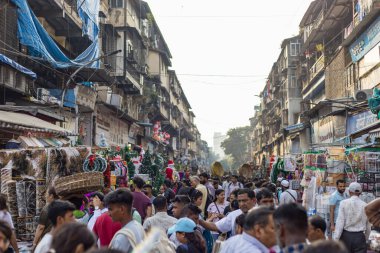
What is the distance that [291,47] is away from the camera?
4822cm

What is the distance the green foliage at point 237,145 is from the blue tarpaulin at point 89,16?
320 ft

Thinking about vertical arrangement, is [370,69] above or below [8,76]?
above

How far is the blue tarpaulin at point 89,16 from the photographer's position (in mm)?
20998

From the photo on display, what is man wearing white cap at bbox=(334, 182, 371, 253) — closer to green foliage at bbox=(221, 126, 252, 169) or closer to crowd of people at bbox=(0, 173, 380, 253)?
crowd of people at bbox=(0, 173, 380, 253)

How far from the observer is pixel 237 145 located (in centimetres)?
12062

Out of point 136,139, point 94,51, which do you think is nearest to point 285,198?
point 94,51

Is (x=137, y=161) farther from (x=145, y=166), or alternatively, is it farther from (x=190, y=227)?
(x=190, y=227)

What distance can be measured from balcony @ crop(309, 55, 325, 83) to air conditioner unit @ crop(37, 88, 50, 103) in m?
18.1

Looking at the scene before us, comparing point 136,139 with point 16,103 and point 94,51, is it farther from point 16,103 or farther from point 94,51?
point 16,103

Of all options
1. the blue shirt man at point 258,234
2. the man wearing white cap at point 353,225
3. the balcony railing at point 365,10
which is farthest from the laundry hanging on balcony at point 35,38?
the blue shirt man at point 258,234

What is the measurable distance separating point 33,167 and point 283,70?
42.6 m

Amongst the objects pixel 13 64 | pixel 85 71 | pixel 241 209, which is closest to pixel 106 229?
pixel 241 209

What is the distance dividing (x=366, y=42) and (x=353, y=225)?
15.0m

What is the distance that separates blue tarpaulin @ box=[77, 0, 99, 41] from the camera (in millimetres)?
20998
